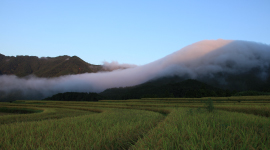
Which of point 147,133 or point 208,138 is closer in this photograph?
point 208,138

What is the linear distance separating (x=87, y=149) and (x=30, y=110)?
29.9 meters

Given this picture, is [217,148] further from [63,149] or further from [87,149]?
[63,149]

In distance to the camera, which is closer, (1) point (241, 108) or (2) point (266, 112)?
(2) point (266, 112)

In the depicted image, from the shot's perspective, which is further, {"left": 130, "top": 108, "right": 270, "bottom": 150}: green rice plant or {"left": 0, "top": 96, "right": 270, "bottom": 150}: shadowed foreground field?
{"left": 0, "top": 96, "right": 270, "bottom": 150}: shadowed foreground field

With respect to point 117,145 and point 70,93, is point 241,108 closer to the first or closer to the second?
point 117,145

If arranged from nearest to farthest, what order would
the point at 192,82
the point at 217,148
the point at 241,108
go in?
the point at 217,148
the point at 241,108
the point at 192,82

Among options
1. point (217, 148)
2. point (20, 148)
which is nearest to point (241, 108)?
point (217, 148)

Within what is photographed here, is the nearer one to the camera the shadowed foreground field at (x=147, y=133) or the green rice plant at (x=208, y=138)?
the green rice plant at (x=208, y=138)

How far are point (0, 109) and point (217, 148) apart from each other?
4234 cm

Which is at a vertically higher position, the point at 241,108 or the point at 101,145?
the point at 101,145

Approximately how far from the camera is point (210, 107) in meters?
12.5

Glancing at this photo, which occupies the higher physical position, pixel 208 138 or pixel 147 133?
pixel 208 138

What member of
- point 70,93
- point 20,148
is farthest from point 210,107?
point 70,93

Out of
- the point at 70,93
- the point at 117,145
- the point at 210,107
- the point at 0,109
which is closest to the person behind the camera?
the point at 117,145
